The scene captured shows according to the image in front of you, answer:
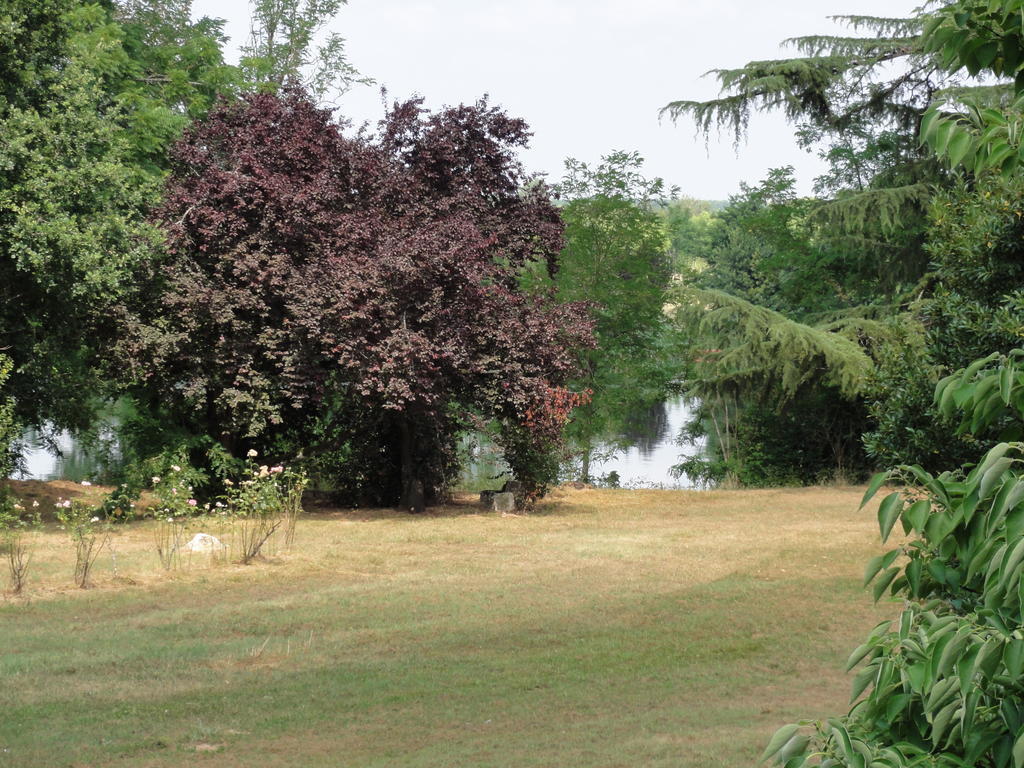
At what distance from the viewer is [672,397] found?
1048 inches

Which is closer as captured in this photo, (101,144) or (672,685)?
(672,685)

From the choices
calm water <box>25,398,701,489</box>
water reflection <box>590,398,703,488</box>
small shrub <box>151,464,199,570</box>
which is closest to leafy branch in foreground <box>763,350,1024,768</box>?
small shrub <box>151,464,199,570</box>

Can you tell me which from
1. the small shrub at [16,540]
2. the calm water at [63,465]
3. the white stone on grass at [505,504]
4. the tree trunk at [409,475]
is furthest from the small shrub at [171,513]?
the calm water at [63,465]

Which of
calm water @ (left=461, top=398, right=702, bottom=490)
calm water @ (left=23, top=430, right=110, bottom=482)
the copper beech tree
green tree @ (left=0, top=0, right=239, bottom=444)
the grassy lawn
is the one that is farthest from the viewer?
calm water @ (left=23, top=430, right=110, bottom=482)

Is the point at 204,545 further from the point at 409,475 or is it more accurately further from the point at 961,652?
the point at 961,652

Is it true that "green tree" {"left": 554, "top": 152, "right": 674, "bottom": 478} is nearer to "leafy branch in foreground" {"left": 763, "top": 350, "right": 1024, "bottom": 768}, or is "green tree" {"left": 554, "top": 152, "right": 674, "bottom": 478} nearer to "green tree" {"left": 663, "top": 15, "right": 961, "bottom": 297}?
"green tree" {"left": 663, "top": 15, "right": 961, "bottom": 297}

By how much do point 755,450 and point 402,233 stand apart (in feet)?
35.8

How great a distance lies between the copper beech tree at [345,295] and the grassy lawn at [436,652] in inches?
110

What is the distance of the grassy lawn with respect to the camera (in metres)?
5.35

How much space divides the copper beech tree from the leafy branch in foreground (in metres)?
12.0

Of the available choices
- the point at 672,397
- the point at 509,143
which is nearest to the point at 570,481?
the point at 672,397

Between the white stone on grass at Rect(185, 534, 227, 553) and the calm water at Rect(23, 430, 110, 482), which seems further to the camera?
the calm water at Rect(23, 430, 110, 482)

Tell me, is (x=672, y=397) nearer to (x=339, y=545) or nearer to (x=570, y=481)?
(x=570, y=481)

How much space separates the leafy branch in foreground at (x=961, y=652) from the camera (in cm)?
165
